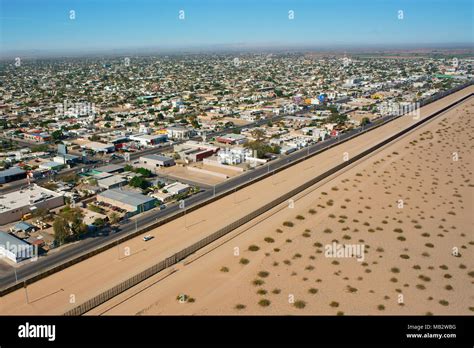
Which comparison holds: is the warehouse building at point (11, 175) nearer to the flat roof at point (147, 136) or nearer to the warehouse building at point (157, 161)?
the warehouse building at point (157, 161)

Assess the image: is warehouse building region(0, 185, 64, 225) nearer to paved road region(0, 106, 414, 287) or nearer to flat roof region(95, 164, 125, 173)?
flat roof region(95, 164, 125, 173)

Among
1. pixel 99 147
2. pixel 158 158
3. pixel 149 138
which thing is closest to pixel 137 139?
pixel 149 138

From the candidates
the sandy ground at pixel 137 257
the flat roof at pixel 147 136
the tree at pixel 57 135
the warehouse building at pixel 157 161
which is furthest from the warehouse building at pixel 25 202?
the tree at pixel 57 135

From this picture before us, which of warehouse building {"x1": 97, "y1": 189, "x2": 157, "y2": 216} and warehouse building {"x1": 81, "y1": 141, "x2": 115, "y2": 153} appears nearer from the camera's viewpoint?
warehouse building {"x1": 97, "y1": 189, "x2": 157, "y2": 216}

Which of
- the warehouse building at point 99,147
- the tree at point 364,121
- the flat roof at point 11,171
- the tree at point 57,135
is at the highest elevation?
the tree at point 57,135

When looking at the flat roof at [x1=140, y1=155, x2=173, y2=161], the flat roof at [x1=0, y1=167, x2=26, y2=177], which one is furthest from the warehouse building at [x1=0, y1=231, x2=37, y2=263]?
the flat roof at [x1=140, y1=155, x2=173, y2=161]
